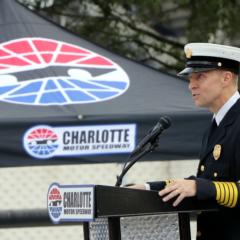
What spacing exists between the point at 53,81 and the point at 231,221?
1900mm

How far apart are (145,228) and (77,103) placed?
1.72m

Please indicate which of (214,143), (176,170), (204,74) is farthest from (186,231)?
(176,170)

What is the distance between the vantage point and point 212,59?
2.91 metres

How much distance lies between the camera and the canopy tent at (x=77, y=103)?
13.6ft

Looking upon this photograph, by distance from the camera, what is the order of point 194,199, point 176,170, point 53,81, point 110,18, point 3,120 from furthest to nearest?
point 110,18 → point 176,170 → point 53,81 → point 3,120 → point 194,199

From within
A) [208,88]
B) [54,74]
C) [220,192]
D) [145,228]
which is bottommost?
[145,228]

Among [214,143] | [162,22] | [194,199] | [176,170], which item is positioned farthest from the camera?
[162,22]

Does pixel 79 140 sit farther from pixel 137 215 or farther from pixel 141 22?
pixel 141 22

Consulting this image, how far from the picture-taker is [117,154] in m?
4.28

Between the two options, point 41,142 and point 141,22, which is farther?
point 141,22

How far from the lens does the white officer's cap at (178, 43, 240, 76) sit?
2895 millimetres

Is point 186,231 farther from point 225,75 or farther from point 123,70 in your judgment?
point 123,70

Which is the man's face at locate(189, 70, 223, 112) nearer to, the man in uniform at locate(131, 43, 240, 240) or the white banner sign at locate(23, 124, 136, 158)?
the man in uniform at locate(131, 43, 240, 240)

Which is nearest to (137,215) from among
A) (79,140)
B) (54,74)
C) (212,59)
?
(212,59)
